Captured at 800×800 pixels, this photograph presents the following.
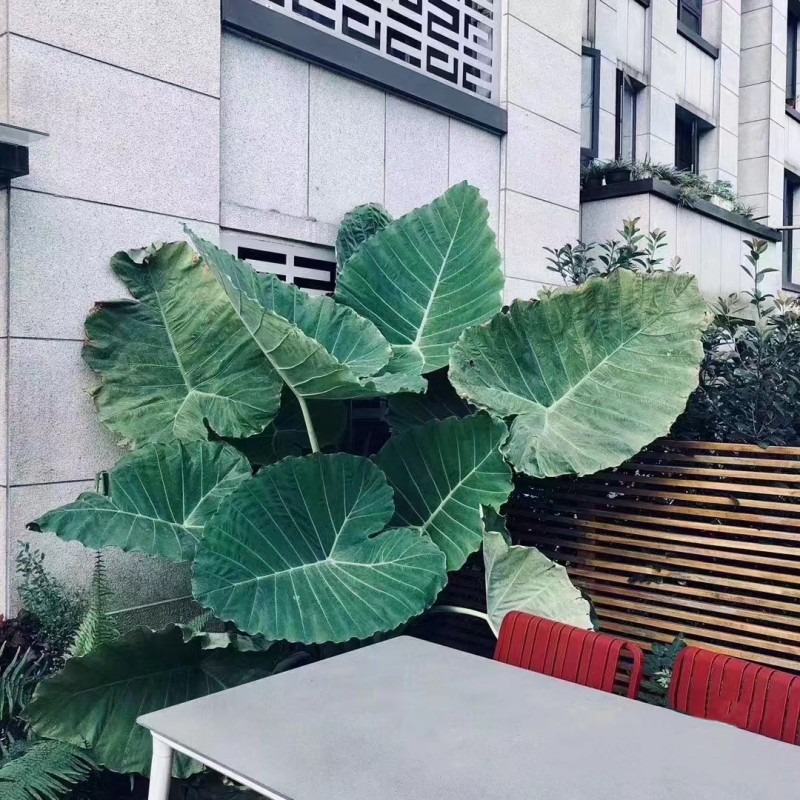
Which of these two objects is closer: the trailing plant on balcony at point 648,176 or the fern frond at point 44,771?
the fern frond at point 44,771

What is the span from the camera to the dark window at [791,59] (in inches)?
581

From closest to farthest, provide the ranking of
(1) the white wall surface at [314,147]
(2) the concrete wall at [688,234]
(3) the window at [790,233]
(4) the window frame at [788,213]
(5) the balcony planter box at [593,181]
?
(1) the white wall surface at [314,147] → (2) the concrete wall at [688,234] → (5) the balcony planter box at [593,181] → (4) the window frame at [788,213] → (3) the window at [790,233]

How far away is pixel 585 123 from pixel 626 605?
19.6 ft

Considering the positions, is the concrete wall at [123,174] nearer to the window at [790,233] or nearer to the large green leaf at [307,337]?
the large green leaf at [307,337]

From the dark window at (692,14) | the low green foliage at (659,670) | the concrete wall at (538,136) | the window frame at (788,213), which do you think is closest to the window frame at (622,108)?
the dark window at (692,14)

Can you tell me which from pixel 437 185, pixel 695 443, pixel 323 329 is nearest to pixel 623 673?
pixel 695 443

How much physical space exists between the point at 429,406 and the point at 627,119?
7.09 meters

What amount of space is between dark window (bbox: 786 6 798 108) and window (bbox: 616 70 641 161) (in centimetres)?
603

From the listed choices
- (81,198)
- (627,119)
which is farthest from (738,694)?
(627,119)

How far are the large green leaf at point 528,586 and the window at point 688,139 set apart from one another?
953 centimetres

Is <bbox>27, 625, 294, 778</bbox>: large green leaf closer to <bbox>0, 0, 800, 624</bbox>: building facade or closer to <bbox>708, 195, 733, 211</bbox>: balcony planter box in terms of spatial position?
<bbox>0, 0, 800, 624</bbox>: building facade

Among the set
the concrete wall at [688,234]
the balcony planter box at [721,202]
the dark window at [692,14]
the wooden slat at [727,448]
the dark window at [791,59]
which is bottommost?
the wooden slat at [727,448]

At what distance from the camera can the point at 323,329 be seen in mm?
4180

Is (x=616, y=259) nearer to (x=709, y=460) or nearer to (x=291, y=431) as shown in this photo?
(x=709, y=460)
